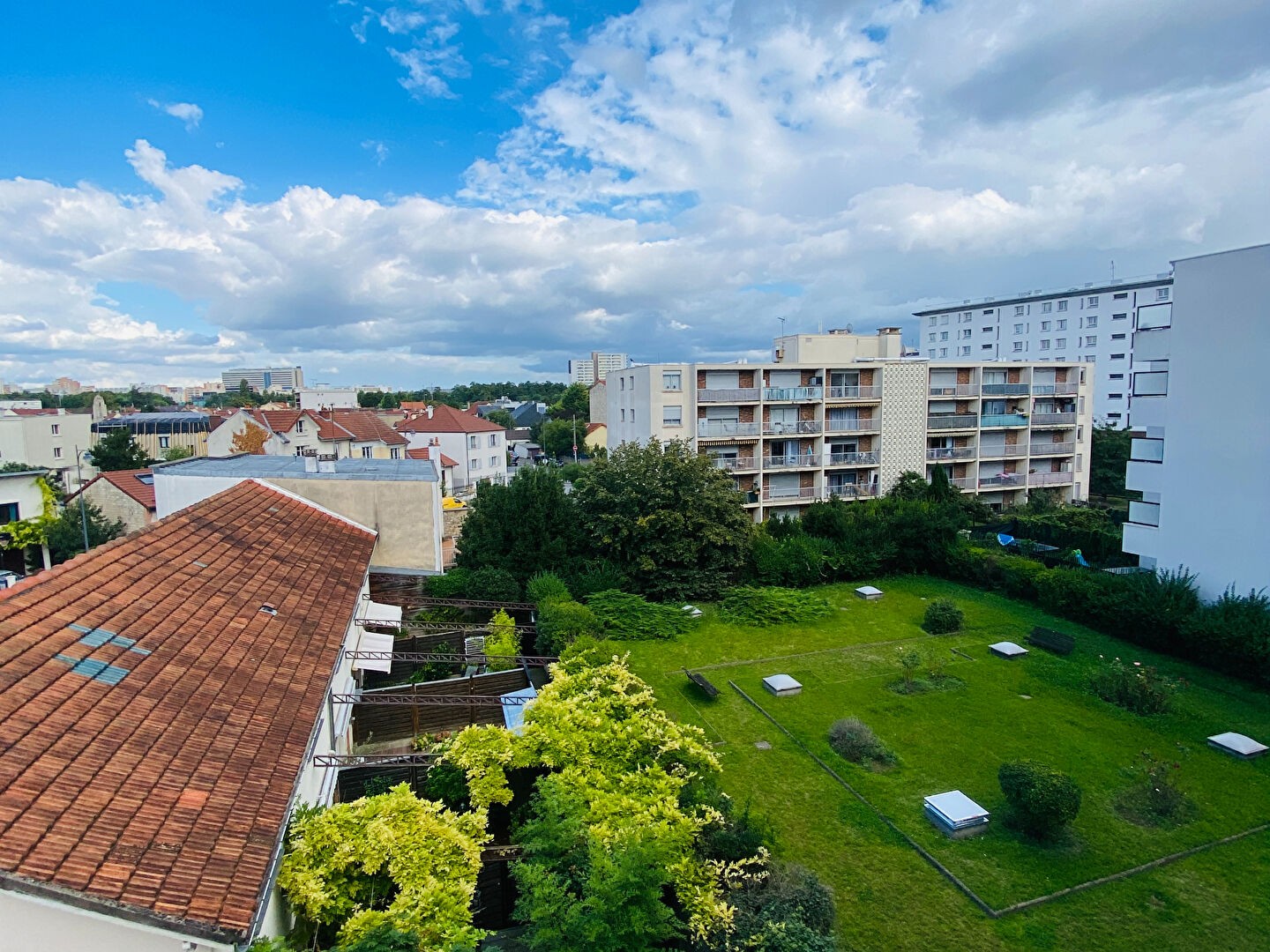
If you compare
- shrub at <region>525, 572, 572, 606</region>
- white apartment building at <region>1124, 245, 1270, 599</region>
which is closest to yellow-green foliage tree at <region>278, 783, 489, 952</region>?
shrub at <region>525, 572, 572, 606</region>

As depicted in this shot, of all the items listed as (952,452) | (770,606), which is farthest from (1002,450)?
(770,606)

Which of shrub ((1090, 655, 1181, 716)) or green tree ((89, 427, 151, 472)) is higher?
green tree ((89, 427, 151, 472))

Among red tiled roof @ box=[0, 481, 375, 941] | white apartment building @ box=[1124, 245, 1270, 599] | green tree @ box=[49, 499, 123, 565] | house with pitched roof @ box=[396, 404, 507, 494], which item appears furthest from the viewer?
house with pitched roof @ box=[396, 404, 507, 494]

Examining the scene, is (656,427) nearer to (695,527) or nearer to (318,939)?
(695,527)

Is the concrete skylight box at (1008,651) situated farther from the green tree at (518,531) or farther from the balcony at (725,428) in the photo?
the balcony at (725,428)

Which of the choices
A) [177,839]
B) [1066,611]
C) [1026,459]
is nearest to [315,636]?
[177,839]

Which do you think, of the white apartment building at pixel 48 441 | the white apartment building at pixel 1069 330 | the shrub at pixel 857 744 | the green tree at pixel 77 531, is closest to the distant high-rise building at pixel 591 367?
the white apartment building at pixel 1069 330

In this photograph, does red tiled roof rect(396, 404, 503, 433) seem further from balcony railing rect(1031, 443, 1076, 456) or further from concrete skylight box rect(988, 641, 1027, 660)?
concrete skylight box rect(988, 641, 1027, 660)
